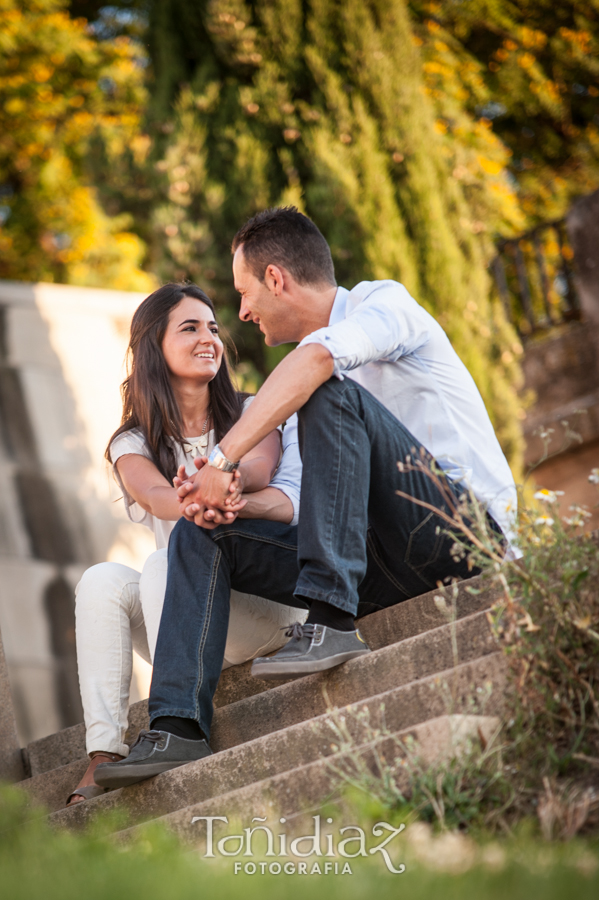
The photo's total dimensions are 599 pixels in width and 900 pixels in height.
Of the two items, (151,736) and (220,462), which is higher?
(220,462)

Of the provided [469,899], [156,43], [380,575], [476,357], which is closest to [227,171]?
[156,43]

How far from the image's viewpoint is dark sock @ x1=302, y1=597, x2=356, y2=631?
7.26 feet

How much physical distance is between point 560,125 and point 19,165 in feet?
20.4

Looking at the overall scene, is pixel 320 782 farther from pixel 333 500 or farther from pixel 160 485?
pixel 160 485

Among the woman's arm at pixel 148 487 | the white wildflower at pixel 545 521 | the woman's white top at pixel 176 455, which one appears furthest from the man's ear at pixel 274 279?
the white wildflower at pixel 545 521

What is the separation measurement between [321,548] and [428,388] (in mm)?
789

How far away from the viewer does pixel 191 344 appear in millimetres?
3217

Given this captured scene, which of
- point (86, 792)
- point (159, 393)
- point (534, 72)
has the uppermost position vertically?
point (534, 72)

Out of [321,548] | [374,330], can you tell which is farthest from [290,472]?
[321,548]

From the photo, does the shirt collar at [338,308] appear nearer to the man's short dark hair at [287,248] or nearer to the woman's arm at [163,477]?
the man's short dark hair at [287,248]

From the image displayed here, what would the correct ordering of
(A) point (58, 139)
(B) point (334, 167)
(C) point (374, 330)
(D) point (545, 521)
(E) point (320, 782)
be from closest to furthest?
1. (E) point (320, 782)
2. (D) point (545, 521)
3. (C) point (374, 330)
4. (B) point (334, 167)
5. (A) point (58, 139)

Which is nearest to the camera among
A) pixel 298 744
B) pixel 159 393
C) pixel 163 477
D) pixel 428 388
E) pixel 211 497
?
pixel 298 744

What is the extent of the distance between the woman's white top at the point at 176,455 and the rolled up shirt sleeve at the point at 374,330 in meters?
0.46

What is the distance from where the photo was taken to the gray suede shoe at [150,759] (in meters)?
2.09
